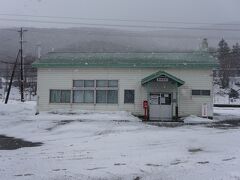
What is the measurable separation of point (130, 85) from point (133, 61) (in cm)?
187

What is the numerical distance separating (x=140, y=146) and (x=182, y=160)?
3161 mm

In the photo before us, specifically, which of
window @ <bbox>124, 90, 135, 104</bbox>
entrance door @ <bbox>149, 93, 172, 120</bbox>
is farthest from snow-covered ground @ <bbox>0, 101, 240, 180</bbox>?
window @ <bbox>124, 90, 135, 104</bbox>

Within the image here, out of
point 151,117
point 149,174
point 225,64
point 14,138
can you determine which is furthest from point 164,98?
point 225,64

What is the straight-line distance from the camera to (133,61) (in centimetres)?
2711

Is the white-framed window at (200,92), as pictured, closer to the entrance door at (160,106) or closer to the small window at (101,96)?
the entrance door at (160,106)

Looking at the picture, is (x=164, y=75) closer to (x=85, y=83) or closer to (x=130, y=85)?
(x=130, y=85)

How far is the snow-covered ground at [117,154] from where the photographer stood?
30.5 feet

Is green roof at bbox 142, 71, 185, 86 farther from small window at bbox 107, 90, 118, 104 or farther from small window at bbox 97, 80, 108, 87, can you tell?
small window at bbox 97, 80, 108, 87

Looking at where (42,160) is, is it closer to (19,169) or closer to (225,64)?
(19,169)

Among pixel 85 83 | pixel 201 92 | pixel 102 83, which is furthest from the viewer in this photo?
pixel 85 83

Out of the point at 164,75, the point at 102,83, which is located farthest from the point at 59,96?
the point at 164,75

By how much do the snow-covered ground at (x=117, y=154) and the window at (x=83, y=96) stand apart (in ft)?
18.7

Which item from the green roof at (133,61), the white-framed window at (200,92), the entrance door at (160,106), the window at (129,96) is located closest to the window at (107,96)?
the window at (129,96)

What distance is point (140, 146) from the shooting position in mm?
14039
